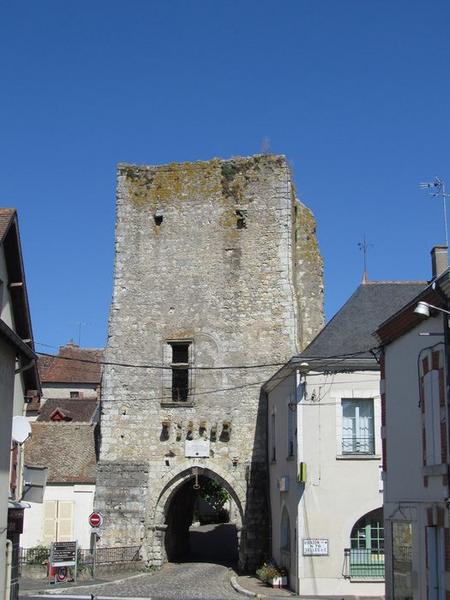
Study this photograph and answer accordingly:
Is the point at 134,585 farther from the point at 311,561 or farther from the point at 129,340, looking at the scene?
the point at 129,340

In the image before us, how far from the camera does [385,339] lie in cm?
1499

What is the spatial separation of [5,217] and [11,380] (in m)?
2.99

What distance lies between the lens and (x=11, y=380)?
565 inches

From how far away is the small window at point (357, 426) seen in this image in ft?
65.1

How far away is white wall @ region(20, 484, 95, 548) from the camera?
26422mm

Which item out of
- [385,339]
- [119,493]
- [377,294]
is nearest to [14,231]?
[385,339]

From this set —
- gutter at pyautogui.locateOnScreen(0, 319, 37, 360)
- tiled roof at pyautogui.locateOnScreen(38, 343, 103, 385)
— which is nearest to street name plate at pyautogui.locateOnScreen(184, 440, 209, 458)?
gutter at pyautogui.locateOnScreen(0, 319, 37, 360)

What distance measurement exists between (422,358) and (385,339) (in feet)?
6.64

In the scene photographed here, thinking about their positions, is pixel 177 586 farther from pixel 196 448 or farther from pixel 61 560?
pixel 196 448

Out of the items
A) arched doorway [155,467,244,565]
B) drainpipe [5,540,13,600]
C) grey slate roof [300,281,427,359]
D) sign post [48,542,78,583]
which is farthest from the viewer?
arched doorway [155,467,244,565]

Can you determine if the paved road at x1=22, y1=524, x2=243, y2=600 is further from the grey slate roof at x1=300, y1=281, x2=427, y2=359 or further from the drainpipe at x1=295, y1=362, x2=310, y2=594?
the grey slate roof at x1=300, y1=281, x2=427, y2=359

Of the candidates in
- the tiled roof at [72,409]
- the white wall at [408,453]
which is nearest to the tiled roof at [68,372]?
the tiled roof at [72,409]

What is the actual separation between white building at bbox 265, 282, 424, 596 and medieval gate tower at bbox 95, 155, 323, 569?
17.0 ft

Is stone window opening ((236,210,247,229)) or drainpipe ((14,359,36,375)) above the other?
stone window opening ((236,210,247,229))
